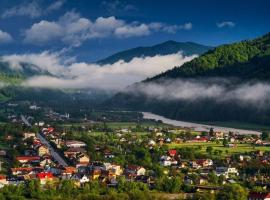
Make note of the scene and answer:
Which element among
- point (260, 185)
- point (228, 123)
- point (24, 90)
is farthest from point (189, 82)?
point (260, 185)

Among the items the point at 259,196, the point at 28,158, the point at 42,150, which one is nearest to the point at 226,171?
the point at 259,196

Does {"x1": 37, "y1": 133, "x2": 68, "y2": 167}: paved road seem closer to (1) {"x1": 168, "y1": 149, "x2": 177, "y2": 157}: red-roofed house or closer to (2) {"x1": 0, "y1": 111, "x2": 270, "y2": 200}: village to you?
(2) {"x1": 0, "y1": 111, "x2": 270, "y2": 200}: village

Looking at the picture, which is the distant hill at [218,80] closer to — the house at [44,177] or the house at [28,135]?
the house at [28,135]

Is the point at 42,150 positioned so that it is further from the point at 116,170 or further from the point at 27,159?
the point at 116,170

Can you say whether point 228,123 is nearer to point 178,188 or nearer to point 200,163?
point 200,163

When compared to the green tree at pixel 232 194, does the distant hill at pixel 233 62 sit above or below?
above

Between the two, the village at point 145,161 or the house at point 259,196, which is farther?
the village at point 145,161

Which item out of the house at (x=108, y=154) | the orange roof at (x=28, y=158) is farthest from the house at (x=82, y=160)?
the orange roof at (x=28, y=158)

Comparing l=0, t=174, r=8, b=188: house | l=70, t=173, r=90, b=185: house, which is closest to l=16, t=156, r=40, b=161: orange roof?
l=0, t=174, r=8, b=188: house
